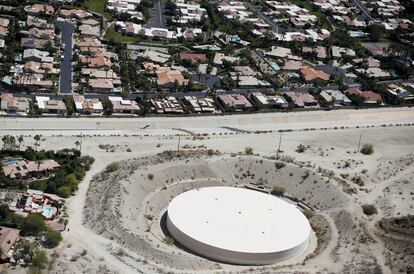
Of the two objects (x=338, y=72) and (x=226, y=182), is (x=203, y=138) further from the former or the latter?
(x=338, y=72)

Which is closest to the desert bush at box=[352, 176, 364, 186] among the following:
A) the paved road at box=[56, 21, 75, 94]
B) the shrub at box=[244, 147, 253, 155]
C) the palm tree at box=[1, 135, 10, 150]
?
the shrub at box=[244, 147, 253, 155]

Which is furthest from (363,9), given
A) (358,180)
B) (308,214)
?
(308,214)

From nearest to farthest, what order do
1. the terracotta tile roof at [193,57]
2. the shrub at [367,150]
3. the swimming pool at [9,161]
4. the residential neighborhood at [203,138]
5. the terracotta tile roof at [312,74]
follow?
the residential neighborhood at [203,138], the swimming pool at [9,161], the shrub at [367,150], the terracotta tile roof at [312,74], the terracotta tile roof at [193,57]

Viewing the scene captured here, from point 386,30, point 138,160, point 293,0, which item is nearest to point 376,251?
point 138,160

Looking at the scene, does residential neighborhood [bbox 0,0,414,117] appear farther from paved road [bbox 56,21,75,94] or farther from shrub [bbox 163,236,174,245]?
Answer: shrub [bbox 163,236,174,245]

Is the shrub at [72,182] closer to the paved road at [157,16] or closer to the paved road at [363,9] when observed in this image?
the paved road at [157,16]

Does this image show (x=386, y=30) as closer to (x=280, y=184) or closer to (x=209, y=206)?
(x=280, y=184)

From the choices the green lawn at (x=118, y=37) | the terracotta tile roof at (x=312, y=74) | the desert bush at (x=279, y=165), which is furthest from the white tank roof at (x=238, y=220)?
the green lawn at (x=118, y=37)
